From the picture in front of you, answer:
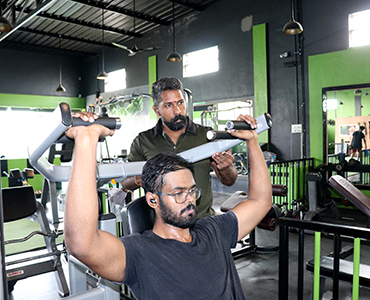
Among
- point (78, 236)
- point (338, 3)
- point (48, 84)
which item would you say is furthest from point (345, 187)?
point (48, 84)

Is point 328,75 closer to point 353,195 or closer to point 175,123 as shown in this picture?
point 353,195

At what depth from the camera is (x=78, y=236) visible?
0.95m

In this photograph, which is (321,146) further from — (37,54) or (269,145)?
(37,54)

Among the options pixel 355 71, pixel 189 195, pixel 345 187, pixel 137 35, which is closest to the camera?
pixel 189 195

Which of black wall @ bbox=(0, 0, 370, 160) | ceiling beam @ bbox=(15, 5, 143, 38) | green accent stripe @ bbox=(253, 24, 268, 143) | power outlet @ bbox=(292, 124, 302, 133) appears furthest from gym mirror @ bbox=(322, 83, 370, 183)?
ceiling beam @ bbox=(15, 5, 143, 38)

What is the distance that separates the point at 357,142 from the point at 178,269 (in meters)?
5.30

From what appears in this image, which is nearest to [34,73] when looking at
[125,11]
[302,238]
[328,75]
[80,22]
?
[80,22]

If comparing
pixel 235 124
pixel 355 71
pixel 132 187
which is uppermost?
pixel 355 71

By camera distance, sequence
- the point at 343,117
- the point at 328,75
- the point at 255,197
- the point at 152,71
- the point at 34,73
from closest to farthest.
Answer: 1. the point at 255,197
2. the point at 343,117
3. the point at 328,75
4. the point at 152,71
5. the point at 34,73

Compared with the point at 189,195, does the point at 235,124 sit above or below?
above

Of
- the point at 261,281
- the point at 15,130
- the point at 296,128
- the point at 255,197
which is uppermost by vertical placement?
the point at 15,130

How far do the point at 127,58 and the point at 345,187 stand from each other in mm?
8212

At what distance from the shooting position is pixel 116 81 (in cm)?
1095

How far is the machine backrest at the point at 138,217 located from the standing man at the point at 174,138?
0.97 feet
